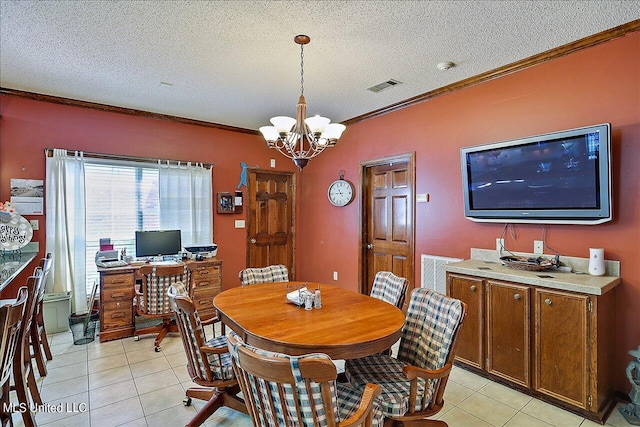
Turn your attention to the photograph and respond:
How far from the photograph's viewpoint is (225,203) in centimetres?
499

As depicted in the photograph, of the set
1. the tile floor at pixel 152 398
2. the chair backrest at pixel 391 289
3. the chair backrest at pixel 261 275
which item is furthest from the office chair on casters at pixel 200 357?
the chair backrest at pixel 391 289

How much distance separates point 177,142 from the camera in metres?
4.65

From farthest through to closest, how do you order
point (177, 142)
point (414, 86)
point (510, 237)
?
point (177, 142), point (414, 86), point (510, 237)

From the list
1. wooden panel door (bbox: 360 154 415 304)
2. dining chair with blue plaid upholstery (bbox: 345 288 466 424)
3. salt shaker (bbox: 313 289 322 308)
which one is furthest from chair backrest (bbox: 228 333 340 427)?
wooden panel door (bbox: 360 154 415 304)

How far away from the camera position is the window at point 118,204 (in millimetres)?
4098

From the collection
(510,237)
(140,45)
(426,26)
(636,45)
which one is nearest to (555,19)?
(636,45)

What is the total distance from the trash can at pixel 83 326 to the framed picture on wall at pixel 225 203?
2.01 meters

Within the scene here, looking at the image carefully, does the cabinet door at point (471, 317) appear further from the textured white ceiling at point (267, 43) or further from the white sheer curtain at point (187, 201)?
the white sheer curtain at point (187, 201)

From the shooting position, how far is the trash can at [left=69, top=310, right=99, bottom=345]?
11.8 feet

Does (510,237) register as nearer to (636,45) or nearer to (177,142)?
(636,45)

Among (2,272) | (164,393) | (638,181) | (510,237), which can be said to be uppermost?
(638,181)

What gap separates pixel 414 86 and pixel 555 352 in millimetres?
2675

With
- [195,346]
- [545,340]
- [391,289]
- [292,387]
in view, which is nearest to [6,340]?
[195,346]

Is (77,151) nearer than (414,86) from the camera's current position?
No
